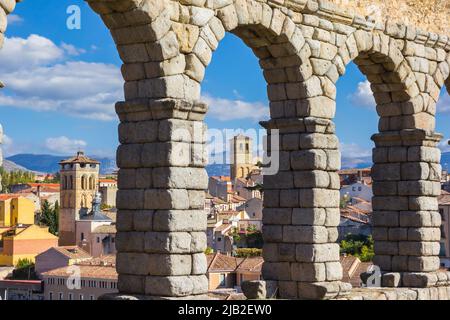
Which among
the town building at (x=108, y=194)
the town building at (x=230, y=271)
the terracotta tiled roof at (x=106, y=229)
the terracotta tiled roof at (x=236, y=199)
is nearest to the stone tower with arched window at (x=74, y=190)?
the town building at (x=108, y=194)

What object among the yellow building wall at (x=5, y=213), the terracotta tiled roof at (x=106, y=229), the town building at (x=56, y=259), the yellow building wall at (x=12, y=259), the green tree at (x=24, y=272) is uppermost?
the yellow building wall at (x=5, y=213)

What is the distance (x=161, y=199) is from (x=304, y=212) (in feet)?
9.82

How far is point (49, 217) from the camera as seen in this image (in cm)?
8938

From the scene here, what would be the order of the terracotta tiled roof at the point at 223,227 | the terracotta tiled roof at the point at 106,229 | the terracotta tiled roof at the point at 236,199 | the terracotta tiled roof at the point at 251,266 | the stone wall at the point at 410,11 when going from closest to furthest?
the stone wall at the point at 410,11, the terracotta tiled roof at the point at 251,266, the terracotta tiled roof at the point at 223,227, the terracotta tiled roof at the point at 106,229, the terracotta tiled roof at the point at 236,199

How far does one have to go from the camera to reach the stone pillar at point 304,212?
12.7 meters

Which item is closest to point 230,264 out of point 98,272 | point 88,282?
point 98,272

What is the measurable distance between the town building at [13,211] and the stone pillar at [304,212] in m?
A: 69.8

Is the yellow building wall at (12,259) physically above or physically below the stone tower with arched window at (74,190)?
below

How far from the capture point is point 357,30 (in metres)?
14.2

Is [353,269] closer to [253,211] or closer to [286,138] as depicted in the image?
[286,138]

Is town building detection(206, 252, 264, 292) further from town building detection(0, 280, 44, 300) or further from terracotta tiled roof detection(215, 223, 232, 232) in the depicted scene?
terracotta tiled roof detection(215, 223, 232, 232)

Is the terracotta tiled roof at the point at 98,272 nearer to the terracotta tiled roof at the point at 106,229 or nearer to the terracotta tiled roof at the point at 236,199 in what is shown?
the terracotta tiled roof at the point at 106,229
